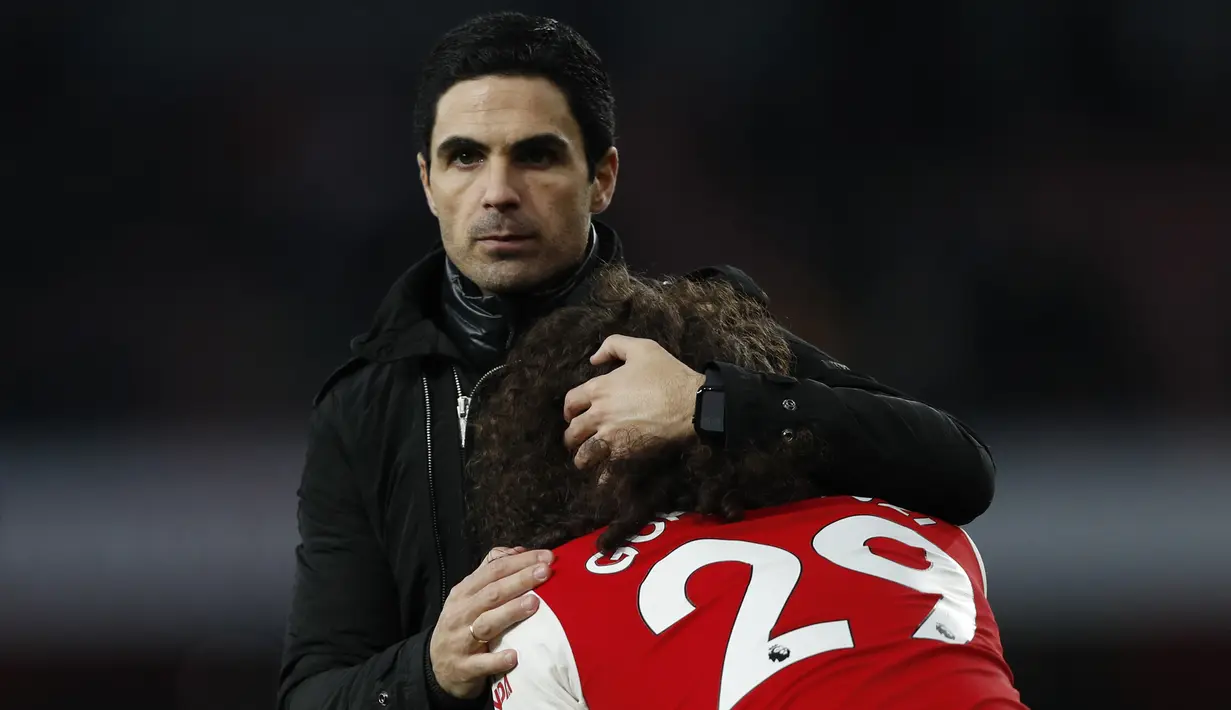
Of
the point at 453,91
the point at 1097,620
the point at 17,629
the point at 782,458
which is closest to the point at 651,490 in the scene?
the point at 782,458

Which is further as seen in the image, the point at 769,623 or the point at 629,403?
the point at 629,403

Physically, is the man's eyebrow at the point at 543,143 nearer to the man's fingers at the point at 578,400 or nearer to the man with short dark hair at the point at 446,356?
the man with short dark hair at the point at 446,356

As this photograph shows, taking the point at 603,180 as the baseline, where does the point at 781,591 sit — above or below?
below

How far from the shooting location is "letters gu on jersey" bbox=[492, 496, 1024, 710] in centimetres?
97

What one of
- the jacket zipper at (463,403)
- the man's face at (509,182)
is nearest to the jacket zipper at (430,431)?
the jacket zipper at (463,403)

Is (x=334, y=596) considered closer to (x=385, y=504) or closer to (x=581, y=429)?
(x=385, y=504)

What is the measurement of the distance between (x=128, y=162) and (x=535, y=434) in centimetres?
323

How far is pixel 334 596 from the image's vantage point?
1.71m

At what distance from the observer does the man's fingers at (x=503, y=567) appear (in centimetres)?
118

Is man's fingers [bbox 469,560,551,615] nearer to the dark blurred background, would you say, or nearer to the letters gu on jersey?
the letters gu on jersey

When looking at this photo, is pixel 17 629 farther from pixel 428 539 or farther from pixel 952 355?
pixel 952 355

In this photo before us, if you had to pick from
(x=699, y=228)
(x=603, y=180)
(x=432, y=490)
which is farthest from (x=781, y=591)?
(x=699, y=228)

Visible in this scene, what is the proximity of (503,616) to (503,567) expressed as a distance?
0.07m

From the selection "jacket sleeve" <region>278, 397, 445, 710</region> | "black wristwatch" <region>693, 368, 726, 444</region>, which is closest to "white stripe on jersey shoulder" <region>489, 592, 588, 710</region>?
"black wristwatch" <region>693, 368, 726, 444</region>
